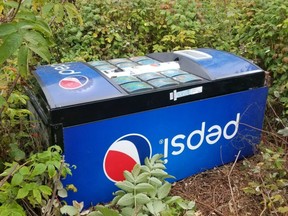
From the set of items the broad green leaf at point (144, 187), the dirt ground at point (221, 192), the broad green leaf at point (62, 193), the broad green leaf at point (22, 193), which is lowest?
the dirt ground at point (221, 192)

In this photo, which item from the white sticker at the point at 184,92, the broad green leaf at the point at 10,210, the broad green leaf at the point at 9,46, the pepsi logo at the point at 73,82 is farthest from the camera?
the white sticker at the point at 184,92

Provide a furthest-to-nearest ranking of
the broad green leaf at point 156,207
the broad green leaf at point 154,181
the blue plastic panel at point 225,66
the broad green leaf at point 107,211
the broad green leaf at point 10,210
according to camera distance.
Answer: the blue plastic panel at point 225,66
the broad green leaf at point 154,181
the broad green leaf at point 156,207
the broad green leaf at point 107,211
the broad green leaf at point 10,210

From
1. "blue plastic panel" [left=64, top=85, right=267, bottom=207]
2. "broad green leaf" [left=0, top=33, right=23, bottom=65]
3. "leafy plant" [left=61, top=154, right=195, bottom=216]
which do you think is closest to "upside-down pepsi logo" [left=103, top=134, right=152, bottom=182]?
"blue plastic panel" [left=64, top=85, right=267, bottom=207]

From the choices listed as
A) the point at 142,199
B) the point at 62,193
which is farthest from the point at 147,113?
the point at 62,193

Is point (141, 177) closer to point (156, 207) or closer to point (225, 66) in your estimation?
point (156, 207)

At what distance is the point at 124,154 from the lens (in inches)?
78.6

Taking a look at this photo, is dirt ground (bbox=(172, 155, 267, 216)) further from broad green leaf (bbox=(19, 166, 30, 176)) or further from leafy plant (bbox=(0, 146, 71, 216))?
broad green leaf (bbox=(19, 166, 30, 176))

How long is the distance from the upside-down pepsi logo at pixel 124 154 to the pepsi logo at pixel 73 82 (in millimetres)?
371

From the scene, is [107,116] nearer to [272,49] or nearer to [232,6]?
[272,49]

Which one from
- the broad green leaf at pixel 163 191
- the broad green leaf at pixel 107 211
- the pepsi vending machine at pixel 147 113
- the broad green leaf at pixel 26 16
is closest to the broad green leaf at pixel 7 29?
the broad green leaf at pixel 26 16

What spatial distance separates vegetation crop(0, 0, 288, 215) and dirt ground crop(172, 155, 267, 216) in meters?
0.07

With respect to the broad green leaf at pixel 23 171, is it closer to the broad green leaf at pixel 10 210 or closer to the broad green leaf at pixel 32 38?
the broad green leaf at pixel 10 210

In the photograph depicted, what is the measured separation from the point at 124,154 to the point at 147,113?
27 cm

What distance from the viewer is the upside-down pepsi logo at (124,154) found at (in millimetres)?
1946
